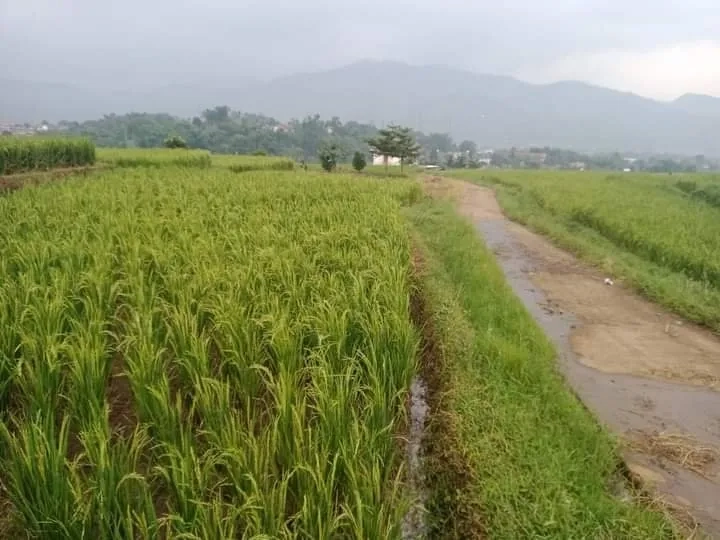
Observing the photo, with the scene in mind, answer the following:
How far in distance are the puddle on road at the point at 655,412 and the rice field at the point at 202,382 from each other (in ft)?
5.90

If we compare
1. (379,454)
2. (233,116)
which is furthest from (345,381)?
(233,116)

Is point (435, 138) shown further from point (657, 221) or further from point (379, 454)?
point (379, 454)

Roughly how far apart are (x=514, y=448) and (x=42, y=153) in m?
16.0

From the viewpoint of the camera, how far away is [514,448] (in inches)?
128

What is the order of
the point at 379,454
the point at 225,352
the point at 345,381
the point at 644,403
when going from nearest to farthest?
the point at 379,454, the point at 345,381, the point at 225,352, the point at 644,403

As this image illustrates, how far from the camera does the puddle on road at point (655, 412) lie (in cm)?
329

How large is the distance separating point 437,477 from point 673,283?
6.40 metres

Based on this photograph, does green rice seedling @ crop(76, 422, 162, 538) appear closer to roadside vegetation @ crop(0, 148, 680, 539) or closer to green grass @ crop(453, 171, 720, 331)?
roadside vegetation @ crop(0, 148, 680, 539)

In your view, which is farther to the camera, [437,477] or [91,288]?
[91,288]

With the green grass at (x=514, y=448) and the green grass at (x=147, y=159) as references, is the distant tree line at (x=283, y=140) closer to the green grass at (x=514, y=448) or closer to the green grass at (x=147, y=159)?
the green grass at (x=147, y=159)

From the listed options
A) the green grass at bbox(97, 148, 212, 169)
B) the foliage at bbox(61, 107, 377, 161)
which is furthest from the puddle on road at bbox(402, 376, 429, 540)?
the foliage at bbox(61, 107, 377, 161)

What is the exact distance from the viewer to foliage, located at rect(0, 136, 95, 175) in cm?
1336

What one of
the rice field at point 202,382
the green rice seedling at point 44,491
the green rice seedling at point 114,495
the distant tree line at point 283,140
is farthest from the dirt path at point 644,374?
the distant tree line at point 283,140

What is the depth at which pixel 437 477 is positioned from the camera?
125 inches
